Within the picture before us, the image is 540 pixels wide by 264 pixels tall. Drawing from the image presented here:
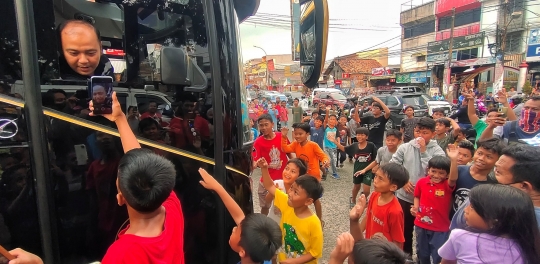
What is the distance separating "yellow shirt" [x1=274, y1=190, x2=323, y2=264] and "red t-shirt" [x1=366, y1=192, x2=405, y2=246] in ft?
1.72

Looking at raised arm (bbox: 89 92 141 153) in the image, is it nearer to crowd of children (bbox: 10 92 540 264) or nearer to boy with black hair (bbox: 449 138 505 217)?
crowd of children (bbox: 10 92 540 264)

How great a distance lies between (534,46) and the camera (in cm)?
1909

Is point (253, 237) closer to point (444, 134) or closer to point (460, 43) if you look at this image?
point (444, 134)

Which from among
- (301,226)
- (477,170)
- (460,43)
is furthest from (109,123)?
(460,43)

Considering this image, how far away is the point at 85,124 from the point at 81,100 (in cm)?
11

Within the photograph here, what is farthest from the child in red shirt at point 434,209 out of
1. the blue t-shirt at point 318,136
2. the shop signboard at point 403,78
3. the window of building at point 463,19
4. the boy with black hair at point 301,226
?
the shop signboard at point 403,78

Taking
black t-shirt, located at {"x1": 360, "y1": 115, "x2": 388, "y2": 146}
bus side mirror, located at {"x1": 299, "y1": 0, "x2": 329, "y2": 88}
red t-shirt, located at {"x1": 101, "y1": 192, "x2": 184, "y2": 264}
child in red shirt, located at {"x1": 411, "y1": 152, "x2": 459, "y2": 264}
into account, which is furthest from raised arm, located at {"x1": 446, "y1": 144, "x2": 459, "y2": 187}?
black t-shirt, located at {"x1": 360, "y1": 115, "x2": 388, "y2": 146}

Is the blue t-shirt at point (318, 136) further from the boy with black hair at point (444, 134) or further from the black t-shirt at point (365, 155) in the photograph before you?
the boy with black hair at point (444, 134)

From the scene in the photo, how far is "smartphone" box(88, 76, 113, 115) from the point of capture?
1.45m

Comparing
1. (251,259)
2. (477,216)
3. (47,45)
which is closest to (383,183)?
(477,216)

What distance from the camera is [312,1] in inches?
74.5

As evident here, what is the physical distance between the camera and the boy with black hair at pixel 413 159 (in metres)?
3.26

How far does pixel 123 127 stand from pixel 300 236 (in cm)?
140

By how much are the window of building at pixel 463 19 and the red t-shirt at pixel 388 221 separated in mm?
26339
